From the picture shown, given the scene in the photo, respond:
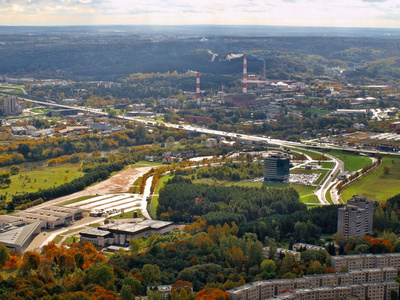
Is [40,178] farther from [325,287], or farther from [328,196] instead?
[325,287]

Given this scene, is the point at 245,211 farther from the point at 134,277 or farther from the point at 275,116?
the point at 275,116

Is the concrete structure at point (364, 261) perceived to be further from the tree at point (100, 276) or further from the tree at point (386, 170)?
the tree at point (386, 170)

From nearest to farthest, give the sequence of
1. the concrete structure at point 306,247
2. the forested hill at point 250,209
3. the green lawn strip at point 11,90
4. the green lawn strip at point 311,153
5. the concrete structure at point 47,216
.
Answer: the concrete structure at point 306,247
the forested hill at point 250,209
the concrete structure at point 47,216
the green lawn strip at point 311,153
the green lawn strip at point 11,90

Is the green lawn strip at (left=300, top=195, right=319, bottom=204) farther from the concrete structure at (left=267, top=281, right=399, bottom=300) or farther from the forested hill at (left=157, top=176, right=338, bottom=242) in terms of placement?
the concrete structure at (left=267, top=281, right=399, bottom=300)

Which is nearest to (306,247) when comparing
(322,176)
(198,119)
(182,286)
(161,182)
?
(182,286)

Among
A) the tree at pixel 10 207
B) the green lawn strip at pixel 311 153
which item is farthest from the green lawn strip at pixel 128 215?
the green lawn strip at pixel 311 153

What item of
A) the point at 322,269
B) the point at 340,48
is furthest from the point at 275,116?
the point at 340,48
